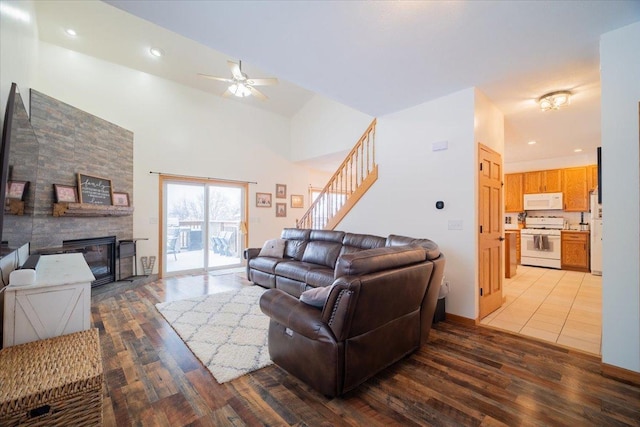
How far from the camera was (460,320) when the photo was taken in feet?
10.5

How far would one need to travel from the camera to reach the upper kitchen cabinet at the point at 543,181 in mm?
6520

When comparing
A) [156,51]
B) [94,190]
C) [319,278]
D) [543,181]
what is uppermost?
[156,51]

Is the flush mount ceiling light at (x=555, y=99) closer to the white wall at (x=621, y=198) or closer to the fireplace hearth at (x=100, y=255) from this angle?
the white wall at (x=621, y=198)

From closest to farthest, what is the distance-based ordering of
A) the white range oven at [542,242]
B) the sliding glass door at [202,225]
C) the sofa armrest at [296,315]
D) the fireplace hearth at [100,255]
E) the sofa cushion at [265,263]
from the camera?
the sofa armrest at [296,315], the fireplace hearth at [100,255], the sofa cushion at [265,263], the sliding glass door at [202,225], the white range oven at [542,242]

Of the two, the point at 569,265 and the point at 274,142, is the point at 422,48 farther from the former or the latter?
the point at 569,265

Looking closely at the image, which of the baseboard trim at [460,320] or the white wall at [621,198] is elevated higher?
the white wall at [621,198]

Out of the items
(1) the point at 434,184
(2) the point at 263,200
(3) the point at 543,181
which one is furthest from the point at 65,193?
(3) the point at 543,181

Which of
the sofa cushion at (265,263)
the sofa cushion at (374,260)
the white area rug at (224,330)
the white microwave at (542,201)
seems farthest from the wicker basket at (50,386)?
the white microwave at (542,201)

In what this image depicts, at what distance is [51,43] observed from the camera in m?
4.20

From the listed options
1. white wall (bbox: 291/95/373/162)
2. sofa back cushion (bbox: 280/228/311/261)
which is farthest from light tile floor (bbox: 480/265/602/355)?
white wall (bbox: 291/95/373/162)

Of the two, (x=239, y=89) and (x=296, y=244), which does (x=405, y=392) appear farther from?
(x=239, y=89)

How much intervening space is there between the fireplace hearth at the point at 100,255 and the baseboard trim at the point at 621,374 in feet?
20.0

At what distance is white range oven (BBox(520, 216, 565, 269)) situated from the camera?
6266 millimetres

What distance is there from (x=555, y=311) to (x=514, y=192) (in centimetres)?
461
